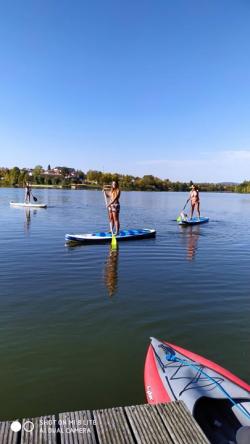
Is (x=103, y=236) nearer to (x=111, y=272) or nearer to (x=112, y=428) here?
(x=111, y=272)

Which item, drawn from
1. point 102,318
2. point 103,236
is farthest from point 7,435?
point 103,236

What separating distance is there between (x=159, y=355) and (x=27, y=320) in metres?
3.38

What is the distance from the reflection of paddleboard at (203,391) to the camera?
14.2 feet

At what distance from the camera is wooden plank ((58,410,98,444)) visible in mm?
3443

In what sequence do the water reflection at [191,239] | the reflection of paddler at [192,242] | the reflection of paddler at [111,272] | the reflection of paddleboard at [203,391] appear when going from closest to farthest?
the reflection of paddleboard at [203,391], the reflection of paddler at [111,272], the reflection of paddler at [192,242], the water reflection at [191,239]

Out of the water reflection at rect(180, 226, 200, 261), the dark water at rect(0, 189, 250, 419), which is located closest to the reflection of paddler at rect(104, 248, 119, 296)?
the dark water at rect(0, 189, 250, 419)

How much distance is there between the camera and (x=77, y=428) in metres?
3.56

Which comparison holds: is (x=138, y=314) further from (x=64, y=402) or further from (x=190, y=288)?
(x=64, y=402)

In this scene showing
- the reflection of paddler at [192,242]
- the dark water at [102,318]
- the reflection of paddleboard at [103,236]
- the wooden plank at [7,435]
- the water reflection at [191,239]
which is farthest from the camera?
the reflection of paddleboard at [103,236]

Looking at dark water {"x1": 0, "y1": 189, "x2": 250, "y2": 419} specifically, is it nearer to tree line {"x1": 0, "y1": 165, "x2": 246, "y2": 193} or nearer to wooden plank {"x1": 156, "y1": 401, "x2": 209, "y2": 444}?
wooden plank {"x1": 156, "y1": 401, "x2": 209, "y2": 444}

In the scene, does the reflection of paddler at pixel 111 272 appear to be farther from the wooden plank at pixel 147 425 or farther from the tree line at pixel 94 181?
the tree line at pixel 94 181

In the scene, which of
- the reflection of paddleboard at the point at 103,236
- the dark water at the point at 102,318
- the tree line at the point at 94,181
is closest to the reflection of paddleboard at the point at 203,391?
the dark water at the point at 102,318

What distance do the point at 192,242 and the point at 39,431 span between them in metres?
15.8

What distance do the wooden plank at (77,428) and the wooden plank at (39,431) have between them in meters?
0.09
